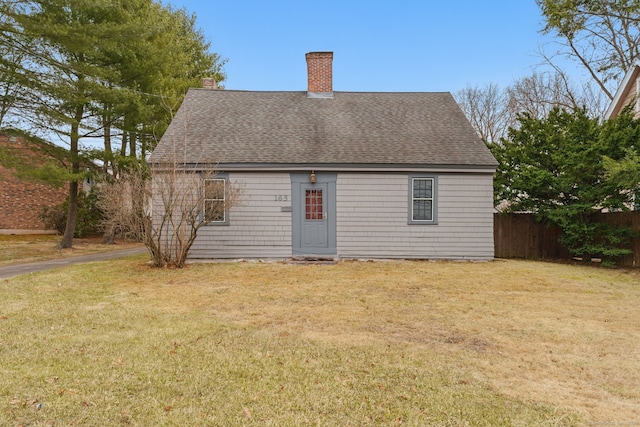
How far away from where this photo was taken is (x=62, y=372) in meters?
3.65

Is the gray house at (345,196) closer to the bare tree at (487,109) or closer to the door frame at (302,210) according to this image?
the door frame at (302,210)

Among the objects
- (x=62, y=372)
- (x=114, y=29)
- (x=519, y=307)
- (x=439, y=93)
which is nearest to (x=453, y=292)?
(x=519, y=307)

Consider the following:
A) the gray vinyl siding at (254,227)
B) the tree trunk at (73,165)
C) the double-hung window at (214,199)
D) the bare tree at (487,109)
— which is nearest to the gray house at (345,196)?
the gray vinyl siding at (254,227)

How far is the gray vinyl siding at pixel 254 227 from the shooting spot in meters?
11.4

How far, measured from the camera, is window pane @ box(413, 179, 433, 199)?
11758 millimetres

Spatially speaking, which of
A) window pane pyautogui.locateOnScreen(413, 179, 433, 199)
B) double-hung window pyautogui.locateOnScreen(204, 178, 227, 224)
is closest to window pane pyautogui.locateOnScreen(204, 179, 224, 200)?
double-hung window pyautogui.locateOnScreen(204, 178, 227, 224)

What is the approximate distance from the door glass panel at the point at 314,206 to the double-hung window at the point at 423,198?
280 cm

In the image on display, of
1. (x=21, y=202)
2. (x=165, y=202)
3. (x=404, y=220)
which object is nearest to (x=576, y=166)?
(x=404, y=220)

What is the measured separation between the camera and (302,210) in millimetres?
11570

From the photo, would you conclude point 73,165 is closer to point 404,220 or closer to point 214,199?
point 214,199

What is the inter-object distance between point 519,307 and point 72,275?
30.5 feet

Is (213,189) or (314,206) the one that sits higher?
(213,189)

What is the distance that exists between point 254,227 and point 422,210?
5076 millimetres

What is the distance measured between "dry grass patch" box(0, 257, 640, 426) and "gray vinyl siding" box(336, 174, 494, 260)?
372cm
